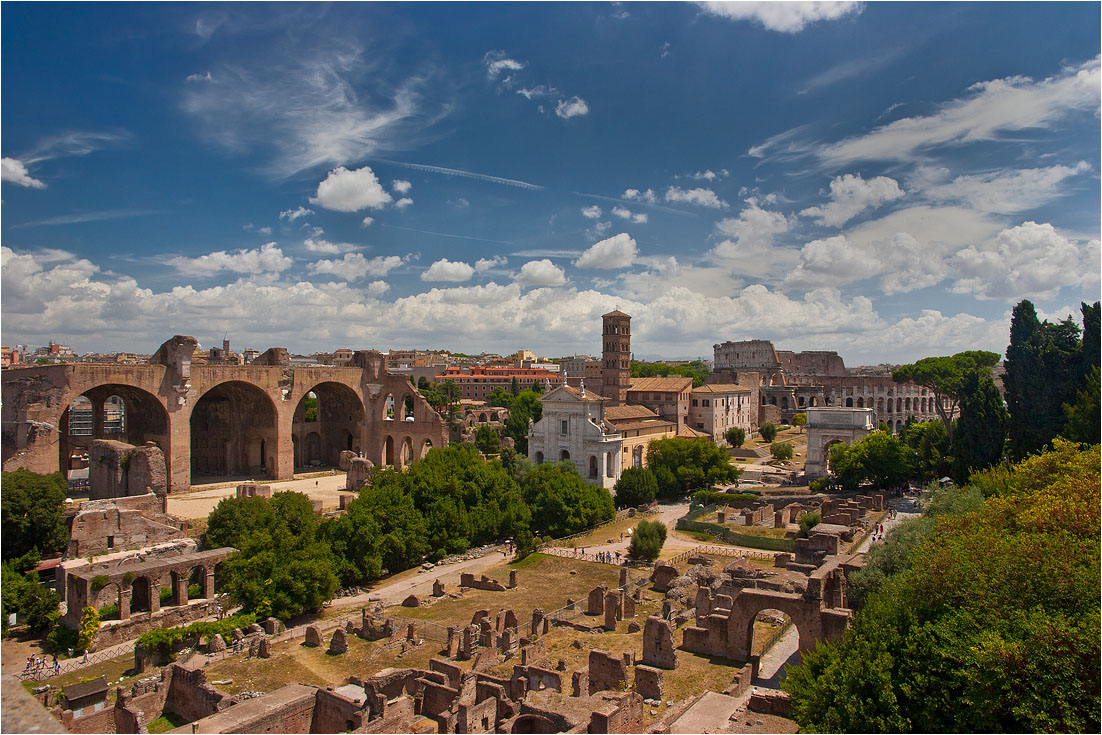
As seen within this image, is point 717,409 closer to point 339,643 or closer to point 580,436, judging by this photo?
point 580,436

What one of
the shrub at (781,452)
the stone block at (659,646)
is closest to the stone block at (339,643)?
the stone block at (659,646)

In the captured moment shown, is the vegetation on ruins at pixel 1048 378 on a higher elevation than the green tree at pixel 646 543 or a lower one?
higher

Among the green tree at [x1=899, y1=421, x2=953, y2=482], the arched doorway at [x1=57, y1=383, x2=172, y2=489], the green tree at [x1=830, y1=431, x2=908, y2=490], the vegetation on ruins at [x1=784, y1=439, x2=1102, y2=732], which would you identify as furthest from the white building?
the vegetation on ruins at [x1=784, y1=439, x2=1102, y2=732]

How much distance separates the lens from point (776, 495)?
45.0 m

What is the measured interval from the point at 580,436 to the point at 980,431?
74.1ft

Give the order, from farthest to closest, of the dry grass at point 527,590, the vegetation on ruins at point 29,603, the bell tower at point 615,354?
the bell tower at point 615,354 < the dry grass at point 527,590 < the vegetation on ruins at point 29,603

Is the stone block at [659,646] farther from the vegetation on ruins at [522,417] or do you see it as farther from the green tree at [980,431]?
the vegetation on ruins at [522,417]

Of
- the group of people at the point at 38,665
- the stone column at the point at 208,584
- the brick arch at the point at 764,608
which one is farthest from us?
the stone column at the point at 208,584

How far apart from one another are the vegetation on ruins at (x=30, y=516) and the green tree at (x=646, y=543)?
23.1 meters

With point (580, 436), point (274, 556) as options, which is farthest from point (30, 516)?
point (580, 436)

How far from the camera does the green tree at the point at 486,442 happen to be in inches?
2463

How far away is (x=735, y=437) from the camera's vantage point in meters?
64.3

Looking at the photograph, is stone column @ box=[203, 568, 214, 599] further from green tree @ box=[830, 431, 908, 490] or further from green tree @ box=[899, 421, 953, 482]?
green tree @ box=[899, 421, 953, 482]

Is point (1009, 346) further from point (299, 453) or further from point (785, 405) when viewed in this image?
point (785, 405)
